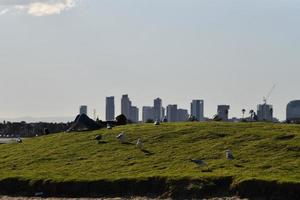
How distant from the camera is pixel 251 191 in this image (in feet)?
116

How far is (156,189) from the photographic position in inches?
1496

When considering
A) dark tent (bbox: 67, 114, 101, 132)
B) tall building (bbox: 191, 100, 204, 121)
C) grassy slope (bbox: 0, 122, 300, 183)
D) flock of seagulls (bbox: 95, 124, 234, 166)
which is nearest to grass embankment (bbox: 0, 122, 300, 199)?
grassy slope (bbox: 0, 122, 300, 183)

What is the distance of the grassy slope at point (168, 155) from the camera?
39.3 metres

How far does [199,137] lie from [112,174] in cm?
855

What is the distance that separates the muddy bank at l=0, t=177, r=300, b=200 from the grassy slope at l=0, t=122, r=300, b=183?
512 millimetres

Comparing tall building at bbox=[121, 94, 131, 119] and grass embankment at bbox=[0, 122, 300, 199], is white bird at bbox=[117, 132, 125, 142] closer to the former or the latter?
grass embankment at bbox=[0, 122, 300, 199]

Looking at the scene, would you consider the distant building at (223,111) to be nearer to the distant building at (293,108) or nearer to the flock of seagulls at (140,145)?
the distant building at (293,108)

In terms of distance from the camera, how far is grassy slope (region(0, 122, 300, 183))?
39344 mm

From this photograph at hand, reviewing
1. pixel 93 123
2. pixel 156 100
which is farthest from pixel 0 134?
pixel 93 123

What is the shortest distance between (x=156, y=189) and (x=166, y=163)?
4564mm

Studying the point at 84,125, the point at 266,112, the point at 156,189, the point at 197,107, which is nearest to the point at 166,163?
the point at 156,189

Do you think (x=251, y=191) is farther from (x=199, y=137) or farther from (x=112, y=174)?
(x=199, y=137)

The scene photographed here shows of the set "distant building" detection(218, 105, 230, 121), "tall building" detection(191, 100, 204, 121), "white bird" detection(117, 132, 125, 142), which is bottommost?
"white bird" detection(117, 132, 125, 142)

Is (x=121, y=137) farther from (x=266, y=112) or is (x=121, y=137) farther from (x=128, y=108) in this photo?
(x=128, y=108)
